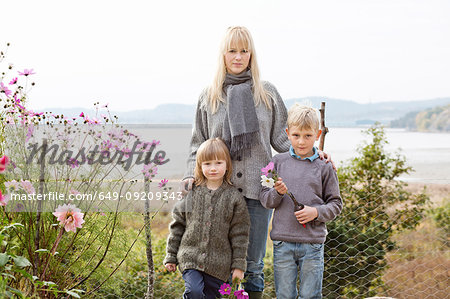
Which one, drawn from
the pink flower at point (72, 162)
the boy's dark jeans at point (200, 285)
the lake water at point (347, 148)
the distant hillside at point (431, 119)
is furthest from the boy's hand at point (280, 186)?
the distant hillside at point (431, 119)

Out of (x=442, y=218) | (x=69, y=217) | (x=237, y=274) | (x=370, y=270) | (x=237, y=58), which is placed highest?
(x=237, y=58)

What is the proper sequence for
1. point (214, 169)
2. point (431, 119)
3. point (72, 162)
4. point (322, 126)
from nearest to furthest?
point (214, 169) → point (72, 162) → point (322, 126) → point (431, 119)

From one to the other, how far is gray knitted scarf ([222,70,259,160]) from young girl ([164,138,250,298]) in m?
0.05

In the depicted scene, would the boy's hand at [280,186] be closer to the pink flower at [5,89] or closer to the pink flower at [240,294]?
the pink flower at [240,294]

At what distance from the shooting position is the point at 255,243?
2186 mm

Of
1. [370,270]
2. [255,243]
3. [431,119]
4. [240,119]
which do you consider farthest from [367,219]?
[431,119]

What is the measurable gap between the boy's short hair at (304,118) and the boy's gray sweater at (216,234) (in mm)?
393

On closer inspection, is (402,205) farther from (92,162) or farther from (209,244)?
(92,162)

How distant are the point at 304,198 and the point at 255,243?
0.32 metres

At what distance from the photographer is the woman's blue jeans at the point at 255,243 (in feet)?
7.18

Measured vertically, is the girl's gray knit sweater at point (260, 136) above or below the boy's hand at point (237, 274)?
above

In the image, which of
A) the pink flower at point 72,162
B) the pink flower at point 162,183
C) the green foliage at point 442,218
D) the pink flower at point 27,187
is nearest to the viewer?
the pink flower at point 27,187

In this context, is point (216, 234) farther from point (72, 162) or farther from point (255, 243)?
point (72, 162)

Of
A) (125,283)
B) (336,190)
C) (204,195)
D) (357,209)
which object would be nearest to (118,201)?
(204,195)
